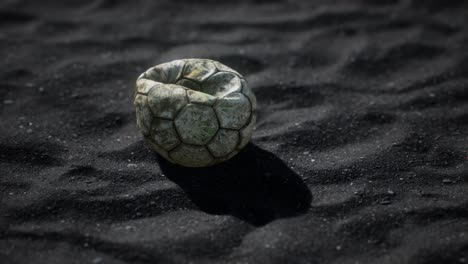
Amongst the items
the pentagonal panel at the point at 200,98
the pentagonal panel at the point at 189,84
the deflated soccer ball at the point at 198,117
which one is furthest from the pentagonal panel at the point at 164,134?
the pentagonal panel at the point at 189,84

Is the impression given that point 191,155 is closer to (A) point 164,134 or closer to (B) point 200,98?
(A) point 164,134

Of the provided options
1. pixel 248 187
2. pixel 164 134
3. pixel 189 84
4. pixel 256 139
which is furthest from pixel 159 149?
pixel 256 139

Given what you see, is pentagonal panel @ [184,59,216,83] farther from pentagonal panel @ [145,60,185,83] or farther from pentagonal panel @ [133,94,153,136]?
pentagonal panel @ [133,94,153,136]

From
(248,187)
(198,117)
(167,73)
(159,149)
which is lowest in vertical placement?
(248,187)

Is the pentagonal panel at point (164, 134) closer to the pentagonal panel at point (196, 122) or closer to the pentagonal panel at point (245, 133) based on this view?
the pentagonal panel at point (196, 122)

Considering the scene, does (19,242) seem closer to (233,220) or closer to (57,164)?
(57,164)

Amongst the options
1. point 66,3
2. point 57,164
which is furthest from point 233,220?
point 66,3

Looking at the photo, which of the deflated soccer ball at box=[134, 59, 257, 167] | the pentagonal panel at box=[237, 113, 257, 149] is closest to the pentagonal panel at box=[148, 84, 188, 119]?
the deflated soccer ball at box=[134, 59, 257, 167]
